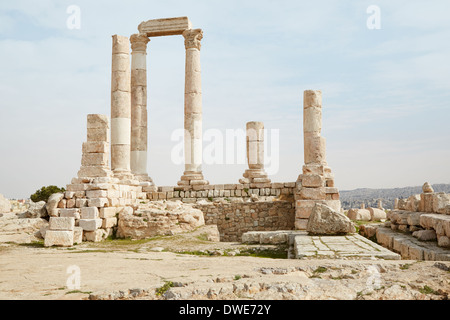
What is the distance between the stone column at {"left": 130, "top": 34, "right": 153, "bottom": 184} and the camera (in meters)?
19.7

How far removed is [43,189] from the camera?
127 feet

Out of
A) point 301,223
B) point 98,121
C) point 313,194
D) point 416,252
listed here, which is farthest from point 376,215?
point 98,121

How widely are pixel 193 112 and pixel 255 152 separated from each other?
10.8 feet

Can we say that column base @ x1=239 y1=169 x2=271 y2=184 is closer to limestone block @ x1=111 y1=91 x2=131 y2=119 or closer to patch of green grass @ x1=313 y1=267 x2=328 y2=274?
limestone block @ x1=111 y1=91 x2=131 y2=119

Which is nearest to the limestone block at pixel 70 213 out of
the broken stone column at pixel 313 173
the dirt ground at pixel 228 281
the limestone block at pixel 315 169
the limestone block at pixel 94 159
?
the limestone block at pixel 94 159

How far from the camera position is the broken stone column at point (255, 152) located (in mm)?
18781

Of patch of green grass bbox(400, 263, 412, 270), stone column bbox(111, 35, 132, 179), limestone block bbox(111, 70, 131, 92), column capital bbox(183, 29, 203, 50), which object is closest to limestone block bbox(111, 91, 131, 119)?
stone column bbox(111, 35, 132, 179)

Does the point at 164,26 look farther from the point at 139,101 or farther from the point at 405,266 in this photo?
the point at 405,266

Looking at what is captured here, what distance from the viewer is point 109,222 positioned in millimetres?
13398

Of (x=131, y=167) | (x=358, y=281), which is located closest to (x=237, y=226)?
(x=131, y=167)

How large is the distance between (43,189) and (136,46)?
77.6 ft

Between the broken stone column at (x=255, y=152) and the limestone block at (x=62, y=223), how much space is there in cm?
842

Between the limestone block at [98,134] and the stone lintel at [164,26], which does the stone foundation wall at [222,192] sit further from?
the stone lintel at [164,26]
